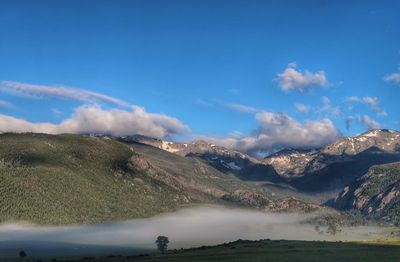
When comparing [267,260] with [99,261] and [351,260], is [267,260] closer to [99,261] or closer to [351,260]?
[351,260]

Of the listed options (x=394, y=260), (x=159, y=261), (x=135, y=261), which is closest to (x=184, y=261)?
(x=159, y=261)

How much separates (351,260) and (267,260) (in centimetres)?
1923

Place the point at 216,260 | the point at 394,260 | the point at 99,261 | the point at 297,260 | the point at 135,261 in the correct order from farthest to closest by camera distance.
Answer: the point at 99,261 → the point at 135,261 → the point at 216,260 → the point at 297,260 → the point at 394,260

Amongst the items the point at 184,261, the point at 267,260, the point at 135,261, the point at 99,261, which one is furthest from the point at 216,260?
the point at 99,261

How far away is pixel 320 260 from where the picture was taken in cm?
12169

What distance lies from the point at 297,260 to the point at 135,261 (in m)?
54.4

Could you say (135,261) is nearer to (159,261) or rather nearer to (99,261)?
(159,261)

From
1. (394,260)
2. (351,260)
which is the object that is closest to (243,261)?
(351,260)

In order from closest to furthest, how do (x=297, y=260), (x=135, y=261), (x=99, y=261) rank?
1. (x=297, y=260)
2. (x=135, y=261)
3. (x=99, y=261)

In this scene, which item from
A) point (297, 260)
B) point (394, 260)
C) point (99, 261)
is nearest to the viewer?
point (394, 260)

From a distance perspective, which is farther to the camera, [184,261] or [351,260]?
[184,261]

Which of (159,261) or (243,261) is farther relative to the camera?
(159,261)

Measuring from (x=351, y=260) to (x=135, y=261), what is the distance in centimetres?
6560

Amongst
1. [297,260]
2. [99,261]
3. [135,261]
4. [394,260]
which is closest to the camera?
[394,260]
